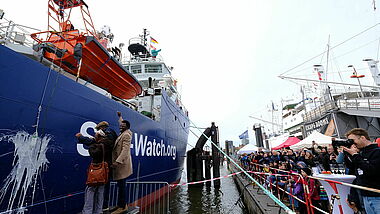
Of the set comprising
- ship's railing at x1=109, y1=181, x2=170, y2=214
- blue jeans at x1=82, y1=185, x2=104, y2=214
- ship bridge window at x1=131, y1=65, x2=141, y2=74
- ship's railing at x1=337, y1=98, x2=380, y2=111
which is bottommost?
ship's railing at x1=109, y1=181, x2=170, y2=214

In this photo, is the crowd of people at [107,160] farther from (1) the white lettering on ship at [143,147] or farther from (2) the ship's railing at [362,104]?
(2) the ship's railing at [362,104]

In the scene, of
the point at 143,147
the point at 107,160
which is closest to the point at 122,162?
the point at 107,160

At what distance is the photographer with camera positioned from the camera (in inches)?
75.1

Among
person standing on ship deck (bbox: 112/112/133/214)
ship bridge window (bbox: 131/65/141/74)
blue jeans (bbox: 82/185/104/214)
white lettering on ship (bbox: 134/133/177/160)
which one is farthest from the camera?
ship bridge window (bbox: 131/65/141/74)

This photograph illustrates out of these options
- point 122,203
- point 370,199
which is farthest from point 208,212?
point 370,199

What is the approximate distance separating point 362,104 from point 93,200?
16.5 meters

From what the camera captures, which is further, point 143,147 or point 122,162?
point 143,147

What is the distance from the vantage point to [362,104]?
1213 cm

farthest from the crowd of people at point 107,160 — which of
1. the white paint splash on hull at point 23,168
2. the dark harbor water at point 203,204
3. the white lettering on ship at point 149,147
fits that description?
the dark harbor water at point 203,204

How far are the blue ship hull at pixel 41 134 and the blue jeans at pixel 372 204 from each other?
425 cm

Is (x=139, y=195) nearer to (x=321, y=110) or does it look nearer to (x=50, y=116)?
(x=50, y=116)

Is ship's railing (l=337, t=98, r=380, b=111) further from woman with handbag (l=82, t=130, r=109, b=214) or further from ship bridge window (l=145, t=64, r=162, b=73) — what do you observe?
woman with handbag (l=82, t=130, r=109, b=214)

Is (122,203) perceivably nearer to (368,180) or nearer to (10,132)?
(10,132)

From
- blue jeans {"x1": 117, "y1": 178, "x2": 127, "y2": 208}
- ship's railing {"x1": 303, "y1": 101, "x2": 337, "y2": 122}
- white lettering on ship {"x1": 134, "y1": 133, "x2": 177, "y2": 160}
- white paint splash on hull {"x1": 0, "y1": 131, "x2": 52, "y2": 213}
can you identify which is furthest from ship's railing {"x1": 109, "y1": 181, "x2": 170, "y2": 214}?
ship's railing {"x1": 303, "y1": 101, "x2": 337, "y2": 122}
